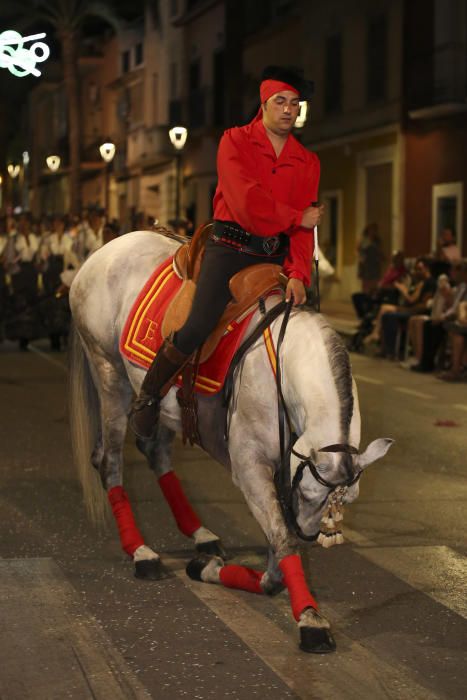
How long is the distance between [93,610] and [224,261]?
1.68m

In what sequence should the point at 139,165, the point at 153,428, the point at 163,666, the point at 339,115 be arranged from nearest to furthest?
the point at 163,666, the point at 153,428, the point at 339,115, the point at 139,165

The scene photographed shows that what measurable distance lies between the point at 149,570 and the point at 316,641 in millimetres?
1415

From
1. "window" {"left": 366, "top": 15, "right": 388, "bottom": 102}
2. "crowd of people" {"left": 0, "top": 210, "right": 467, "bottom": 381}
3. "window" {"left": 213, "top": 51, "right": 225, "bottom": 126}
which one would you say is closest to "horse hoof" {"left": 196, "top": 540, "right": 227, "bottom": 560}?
"crowd of people" {"left": 0, "top": 210, "right": 467, "bottom": 381}

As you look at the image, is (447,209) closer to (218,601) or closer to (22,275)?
(22,275)

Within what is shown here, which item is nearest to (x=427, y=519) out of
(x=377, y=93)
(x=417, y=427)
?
(x=417, y=427)

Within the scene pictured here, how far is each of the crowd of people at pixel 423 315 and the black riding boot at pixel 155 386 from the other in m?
10.2

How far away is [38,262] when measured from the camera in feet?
77.0

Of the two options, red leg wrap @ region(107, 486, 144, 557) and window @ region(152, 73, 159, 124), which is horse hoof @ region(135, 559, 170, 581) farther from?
window @ region(152, 73, 159, 124)

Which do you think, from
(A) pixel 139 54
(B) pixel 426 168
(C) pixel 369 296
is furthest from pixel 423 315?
(A) pixel 139 54

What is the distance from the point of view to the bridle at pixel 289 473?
19.0 feet

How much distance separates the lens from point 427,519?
845 cm

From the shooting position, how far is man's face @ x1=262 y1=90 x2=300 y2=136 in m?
6.43

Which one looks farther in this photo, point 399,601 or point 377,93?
point 377,93

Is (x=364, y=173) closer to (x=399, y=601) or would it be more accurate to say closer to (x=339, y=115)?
(x=339, y=115)
